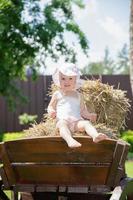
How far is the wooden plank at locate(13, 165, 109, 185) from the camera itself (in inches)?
151

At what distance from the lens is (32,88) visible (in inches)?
843

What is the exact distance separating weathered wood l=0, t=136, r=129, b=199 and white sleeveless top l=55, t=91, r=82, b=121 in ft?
1.18

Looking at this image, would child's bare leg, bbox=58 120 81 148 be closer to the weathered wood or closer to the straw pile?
the weathered wood

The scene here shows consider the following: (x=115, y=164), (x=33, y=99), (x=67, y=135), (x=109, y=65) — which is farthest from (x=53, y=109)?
(x=109, y=65)

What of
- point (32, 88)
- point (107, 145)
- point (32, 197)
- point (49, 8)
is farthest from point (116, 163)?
point (32, 88)

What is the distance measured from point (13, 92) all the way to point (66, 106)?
11.8 meters

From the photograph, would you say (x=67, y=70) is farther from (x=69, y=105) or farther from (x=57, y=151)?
(x=57, y=151)

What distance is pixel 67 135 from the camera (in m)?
3.69

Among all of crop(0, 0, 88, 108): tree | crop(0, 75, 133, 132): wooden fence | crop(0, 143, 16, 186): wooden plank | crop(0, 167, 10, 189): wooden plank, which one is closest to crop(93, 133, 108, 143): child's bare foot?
crop(0, 143, 16, 186): wooden plank

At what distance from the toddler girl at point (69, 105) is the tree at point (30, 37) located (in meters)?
10.3

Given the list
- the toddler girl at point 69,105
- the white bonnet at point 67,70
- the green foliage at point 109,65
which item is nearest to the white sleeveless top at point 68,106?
the toddler girl at point 69,105

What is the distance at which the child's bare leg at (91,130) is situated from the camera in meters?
3.59

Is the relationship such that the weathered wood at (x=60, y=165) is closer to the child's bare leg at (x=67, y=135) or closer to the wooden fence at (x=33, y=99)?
the child's bare leg at (x=67, y=135)

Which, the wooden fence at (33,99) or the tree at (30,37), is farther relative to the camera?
the wooden fence at (33,99)
